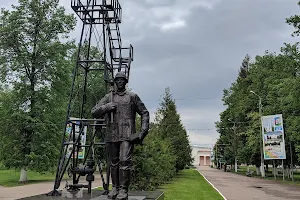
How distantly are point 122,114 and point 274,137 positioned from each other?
28.4 metres

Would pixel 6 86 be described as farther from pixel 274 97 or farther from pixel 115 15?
pixel 274 97

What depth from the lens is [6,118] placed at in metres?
29.5

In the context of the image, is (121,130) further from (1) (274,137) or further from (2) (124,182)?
(1) (274,137)

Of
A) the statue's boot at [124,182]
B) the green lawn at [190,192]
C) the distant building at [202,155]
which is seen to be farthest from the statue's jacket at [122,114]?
the distant building at [202,155]

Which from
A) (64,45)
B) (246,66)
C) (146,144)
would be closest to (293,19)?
(146,144)

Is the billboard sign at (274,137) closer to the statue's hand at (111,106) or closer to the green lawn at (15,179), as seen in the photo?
the green lawn at (15,179)

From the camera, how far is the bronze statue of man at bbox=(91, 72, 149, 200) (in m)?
6.90

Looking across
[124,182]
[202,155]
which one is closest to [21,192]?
[124,182]

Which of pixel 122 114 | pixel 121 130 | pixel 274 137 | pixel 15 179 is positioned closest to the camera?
pixel 121 130

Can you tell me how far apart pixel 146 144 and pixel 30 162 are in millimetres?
13847

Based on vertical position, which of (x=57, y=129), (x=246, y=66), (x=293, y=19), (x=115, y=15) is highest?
(x=246, y=66)

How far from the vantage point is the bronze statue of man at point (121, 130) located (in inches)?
272

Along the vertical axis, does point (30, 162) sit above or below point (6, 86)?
below

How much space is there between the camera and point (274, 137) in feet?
108
